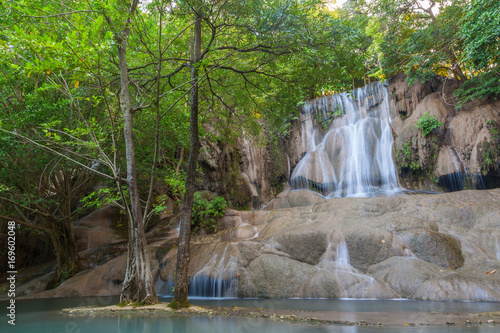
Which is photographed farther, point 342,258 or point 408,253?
point 342,258

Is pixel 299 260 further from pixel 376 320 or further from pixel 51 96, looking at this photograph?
pixel 51 96

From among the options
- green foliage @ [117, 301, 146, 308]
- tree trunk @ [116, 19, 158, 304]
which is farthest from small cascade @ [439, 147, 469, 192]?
green foliage @ [117, 301, 146, 308]

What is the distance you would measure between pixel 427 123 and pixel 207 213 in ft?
40.3

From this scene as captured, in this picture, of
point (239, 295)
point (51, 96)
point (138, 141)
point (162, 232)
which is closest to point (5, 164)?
point (51, 96)

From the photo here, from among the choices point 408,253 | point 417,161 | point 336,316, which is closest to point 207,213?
point 408,253

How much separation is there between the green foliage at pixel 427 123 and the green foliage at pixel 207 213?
1124 cm

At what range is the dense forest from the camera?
564cm

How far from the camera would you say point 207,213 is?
13.5 meters

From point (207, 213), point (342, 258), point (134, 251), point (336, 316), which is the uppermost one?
point (207, 213)

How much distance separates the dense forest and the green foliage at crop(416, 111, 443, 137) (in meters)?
1.38

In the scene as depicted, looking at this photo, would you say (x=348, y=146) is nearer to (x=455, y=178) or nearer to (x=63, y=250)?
(x=455, y=178)

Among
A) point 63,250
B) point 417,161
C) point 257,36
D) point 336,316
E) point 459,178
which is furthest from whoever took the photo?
point 417,161

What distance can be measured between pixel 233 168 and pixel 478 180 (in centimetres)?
1248

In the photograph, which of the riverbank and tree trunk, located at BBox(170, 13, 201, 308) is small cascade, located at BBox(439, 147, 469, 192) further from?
tree trunk, located at BBox(170, 13, 201, 308)
